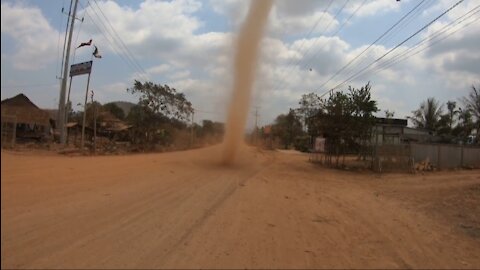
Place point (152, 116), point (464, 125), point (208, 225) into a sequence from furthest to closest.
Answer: point (464, 125) → point (152, 116) → point (208, 225)

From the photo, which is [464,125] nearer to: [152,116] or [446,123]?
[446,123]

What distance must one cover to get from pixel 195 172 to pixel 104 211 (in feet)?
40.4

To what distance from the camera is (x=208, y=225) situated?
10531 mm

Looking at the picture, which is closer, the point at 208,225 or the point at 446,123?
the point at 208,225

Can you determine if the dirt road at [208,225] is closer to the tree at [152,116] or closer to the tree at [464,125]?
the tree at [152,116]

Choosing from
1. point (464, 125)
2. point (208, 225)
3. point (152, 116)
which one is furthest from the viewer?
point (464, 125)

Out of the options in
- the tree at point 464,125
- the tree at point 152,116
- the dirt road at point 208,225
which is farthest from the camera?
the tree at point 464,125

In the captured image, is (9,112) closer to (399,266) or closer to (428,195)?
(399,266)

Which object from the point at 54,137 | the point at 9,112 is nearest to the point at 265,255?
the point at 9,112

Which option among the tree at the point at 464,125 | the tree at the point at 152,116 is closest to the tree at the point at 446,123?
the tree at the point at 464,125

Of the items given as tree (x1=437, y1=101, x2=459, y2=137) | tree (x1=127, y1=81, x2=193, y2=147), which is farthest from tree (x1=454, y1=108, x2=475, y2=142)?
tree (x1=127, y1=81, x2=193, y2=147)

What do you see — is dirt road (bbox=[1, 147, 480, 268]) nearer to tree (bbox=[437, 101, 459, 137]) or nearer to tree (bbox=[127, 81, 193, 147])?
tree (bbox=[127, 81, 193, 147])

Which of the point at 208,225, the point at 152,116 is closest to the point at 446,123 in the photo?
the point at 152,116

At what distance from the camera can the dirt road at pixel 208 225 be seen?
732cm
